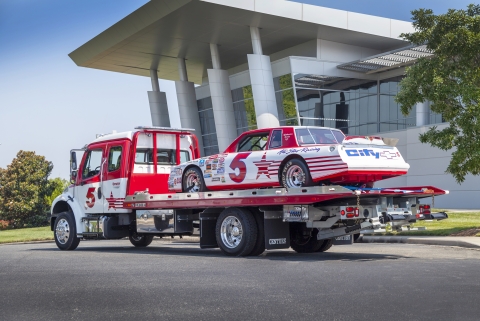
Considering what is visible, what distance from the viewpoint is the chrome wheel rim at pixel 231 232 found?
13.8 metres

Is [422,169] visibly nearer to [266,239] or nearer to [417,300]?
[266,239]

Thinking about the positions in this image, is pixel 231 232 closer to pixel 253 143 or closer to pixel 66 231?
pixel 253 143

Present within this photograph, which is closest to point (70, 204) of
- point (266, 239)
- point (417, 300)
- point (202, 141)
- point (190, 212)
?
point (190, 212)

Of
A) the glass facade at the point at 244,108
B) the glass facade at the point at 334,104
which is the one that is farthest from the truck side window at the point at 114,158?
the glass facade at the point at 244,108

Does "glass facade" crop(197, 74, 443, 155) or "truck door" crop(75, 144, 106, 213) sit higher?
"glass facade" crop(197, 74, 443, 155)

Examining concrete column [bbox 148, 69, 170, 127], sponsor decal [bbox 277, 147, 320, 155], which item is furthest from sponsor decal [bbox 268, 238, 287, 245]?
concrete column [bbox 148, 69, 170, 127]

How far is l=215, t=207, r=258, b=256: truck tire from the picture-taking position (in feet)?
44.2

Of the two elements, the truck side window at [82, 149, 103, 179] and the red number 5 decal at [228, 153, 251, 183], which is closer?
the red number 5 decal at [228, 153, 251, 183]

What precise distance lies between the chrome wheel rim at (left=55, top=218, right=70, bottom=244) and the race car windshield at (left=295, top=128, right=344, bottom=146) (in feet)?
22.7

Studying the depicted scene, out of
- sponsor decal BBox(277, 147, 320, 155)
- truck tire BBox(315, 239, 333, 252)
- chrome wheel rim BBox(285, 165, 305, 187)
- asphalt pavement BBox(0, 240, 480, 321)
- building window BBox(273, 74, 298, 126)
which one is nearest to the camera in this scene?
asphalt pavement BBox(0, 240, 480, 321)

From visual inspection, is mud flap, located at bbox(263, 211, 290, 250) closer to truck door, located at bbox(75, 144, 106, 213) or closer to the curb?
the curb

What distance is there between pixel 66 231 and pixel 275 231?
20.9 ft

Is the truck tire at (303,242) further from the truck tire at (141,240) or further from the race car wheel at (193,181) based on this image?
the truck tire at (141,240)

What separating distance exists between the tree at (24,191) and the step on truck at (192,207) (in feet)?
87.1
